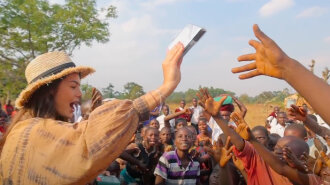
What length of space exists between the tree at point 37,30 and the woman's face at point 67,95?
13.4 m

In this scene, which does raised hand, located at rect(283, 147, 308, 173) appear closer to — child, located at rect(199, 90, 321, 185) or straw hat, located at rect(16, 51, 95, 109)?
child, located at rect(199, 90, 321, 185)

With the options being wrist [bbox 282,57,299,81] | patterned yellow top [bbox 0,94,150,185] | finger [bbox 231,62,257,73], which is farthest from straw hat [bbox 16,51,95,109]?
wrist [bbox 282,57,299,81]

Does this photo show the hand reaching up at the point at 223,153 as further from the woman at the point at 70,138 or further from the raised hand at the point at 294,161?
the woman at the point at 70,138

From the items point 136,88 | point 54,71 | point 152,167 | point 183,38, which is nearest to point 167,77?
point 183,38

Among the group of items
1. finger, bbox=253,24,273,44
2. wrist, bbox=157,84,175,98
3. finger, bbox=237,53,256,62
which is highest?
finger, bbox=253,24,273,44

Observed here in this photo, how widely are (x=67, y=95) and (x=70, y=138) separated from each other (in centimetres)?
41

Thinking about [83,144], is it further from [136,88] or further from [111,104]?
[136,88]

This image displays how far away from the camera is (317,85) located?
1.43 m

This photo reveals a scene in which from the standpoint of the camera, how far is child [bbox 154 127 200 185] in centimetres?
404

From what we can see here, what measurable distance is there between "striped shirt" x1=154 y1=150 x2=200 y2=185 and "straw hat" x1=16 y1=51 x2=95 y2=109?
242 centimetres

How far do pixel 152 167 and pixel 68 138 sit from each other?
319 centimetres

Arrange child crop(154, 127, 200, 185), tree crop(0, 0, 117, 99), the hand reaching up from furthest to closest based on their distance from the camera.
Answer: tree crop(0, 0, 117, 99) < child crop(154, 127, 200, 185) < the hand reaching up

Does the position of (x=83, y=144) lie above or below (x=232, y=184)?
above

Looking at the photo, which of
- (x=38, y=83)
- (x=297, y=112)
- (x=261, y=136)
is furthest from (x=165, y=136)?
(x=38, y=83)
